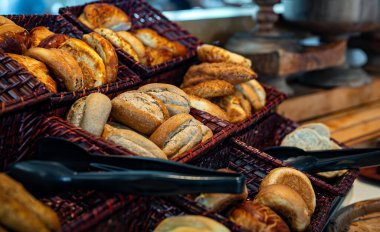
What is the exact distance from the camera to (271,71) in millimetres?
2660

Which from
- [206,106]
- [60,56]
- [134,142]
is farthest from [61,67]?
[206,106]

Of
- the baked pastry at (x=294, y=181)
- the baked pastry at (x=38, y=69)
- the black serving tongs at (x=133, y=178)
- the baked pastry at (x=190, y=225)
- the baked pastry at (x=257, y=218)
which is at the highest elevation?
the baked pastry at (x=38, y=69)

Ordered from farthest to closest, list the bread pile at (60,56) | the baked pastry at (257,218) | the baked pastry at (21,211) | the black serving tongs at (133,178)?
the bread pile at (60,56) < the baked pastry at (257,218) < the black serving tongs at (133,178) < the baked pastry at (21,211)

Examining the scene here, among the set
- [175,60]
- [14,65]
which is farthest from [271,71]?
[14,65]

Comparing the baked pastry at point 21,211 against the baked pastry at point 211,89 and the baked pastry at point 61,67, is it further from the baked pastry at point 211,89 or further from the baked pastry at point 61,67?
the baked pastry at point 211,89

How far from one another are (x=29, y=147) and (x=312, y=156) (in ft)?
2.91

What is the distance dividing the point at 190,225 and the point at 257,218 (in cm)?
18

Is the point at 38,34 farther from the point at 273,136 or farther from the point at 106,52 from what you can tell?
the point at 273,136

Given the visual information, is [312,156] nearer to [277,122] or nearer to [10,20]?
[277,122]

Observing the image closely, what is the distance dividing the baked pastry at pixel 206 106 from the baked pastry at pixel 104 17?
0.46 m

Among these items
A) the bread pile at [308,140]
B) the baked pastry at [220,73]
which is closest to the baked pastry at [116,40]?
the baked pastry at [220,73]

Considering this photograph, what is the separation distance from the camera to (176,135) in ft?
3.94

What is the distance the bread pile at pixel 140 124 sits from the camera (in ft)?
3.73

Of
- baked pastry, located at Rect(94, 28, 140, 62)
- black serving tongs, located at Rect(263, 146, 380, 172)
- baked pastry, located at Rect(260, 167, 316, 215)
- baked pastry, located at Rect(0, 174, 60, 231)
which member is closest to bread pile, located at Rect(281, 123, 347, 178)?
black serving tongs, located at Rect(263, 146, 380, 172)
